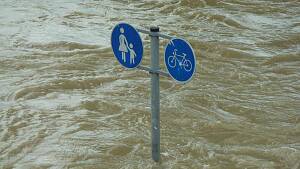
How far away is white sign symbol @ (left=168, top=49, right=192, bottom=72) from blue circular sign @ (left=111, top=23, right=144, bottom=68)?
0.29 metres

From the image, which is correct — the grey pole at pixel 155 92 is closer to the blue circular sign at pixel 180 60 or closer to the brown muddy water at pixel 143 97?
the blue circular sign at pixel 180 60

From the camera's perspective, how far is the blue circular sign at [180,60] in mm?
3711

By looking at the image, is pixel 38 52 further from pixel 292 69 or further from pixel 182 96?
pixel 292 69

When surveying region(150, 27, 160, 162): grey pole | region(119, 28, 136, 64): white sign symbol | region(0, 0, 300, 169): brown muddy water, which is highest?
region(119, 28, 136, 64): white sign symbol

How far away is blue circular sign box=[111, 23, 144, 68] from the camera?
402 cm

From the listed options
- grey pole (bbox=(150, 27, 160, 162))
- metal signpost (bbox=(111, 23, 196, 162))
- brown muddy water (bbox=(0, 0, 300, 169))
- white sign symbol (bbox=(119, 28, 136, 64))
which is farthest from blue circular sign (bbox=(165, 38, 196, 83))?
brown muddy water (bbox=(0, 0, 300, 169))

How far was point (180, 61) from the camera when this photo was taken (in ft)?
12.4

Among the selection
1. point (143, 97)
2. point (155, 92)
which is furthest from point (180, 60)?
point (143, 97)

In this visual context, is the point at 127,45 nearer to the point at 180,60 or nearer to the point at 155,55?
the point at 155,55

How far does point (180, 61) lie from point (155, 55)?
31 centimetres

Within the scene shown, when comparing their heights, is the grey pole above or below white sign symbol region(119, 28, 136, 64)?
below

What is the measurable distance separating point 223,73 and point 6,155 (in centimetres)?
341

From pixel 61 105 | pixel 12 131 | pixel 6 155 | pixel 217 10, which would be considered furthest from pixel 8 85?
pixel 217 10

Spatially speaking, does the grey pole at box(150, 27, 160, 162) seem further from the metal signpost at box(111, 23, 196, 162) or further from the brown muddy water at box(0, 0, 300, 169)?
the brown muddy water at box(0, 0, 300, 169)
